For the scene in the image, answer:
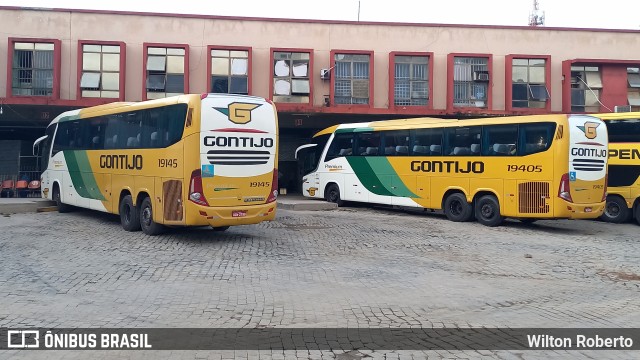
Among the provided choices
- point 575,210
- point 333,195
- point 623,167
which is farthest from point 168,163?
point 623,167

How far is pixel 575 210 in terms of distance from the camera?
14852mm

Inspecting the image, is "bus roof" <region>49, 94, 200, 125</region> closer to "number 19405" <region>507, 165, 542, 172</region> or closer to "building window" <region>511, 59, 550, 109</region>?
"number 19405" <region>507, 165, 542, 172</region>

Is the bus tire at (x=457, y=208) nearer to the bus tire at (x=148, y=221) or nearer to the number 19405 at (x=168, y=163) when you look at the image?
the bus tire at (x=148, y=221)

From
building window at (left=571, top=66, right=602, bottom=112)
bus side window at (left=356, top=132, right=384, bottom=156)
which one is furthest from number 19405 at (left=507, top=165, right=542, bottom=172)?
building window at (left=571, top=66, right=602, bottom=112)

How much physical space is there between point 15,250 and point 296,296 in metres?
6.55

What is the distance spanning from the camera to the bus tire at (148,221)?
1292 centimetres

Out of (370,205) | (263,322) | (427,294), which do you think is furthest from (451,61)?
(263,322)

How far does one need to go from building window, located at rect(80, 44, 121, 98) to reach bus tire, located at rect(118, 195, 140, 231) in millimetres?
11704

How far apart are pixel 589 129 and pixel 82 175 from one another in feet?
47.6

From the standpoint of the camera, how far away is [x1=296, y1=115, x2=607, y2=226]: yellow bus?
15.0 m

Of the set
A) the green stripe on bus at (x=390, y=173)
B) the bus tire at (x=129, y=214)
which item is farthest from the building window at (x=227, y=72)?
the bus tire at (x=129, y=214)

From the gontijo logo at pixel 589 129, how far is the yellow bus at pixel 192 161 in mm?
8562

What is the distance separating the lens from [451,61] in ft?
84.6

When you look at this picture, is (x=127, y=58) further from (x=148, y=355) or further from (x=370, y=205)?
(x=148, y=355)
